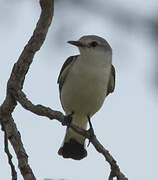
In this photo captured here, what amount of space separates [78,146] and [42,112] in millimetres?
2653

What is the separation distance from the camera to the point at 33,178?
3465mm

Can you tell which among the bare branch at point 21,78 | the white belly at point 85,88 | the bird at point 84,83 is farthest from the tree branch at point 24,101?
the white belly at point 85,88

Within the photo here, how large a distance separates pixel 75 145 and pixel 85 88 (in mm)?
1102

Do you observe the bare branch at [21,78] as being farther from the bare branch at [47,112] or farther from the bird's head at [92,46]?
the bird's head at [92,46]

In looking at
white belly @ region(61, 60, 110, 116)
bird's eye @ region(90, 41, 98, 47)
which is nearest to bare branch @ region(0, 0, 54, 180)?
white belly @ region(61, 60, 110, 116)

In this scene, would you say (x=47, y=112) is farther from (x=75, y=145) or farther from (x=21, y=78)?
(x=75, y=145)

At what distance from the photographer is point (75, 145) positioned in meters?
6.46

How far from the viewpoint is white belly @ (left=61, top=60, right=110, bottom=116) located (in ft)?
18.7

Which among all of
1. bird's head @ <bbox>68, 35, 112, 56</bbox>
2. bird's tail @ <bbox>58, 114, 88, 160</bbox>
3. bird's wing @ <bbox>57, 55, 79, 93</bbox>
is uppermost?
bird's head @ <bbox>68, 35, 112, 56</bbox>

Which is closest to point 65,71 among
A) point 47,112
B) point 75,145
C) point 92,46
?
point 92,46

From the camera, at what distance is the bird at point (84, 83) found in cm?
573

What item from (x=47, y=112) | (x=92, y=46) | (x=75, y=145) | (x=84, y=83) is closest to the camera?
(x=47, y=112)

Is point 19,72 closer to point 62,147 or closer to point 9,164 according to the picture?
point 9,164

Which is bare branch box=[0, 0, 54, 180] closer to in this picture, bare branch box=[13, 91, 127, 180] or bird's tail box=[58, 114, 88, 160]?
bare branch box=[13, 91, 127, 180]
